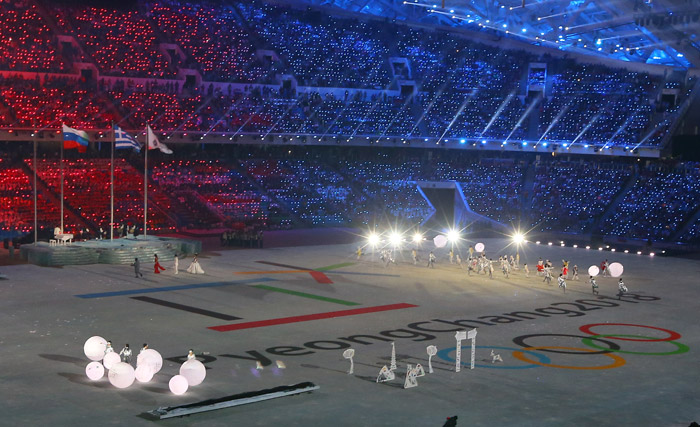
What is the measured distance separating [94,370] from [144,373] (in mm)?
1518

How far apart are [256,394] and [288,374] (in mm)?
2650

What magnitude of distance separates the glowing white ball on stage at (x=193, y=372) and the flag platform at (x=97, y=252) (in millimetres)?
24310

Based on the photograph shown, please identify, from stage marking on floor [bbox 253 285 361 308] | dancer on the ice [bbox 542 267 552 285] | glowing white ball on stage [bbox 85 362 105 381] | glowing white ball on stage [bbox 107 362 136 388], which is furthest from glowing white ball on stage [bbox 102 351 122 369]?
dancer on the ice [bbox 542 267 552 285]

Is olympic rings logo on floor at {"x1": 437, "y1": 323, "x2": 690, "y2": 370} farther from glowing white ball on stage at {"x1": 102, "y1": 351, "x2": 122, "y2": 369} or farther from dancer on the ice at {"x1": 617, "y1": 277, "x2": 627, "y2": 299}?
glowing white ball on stage at {"x1": 102, "y1": 351, "x2": 122, "y2": 369}

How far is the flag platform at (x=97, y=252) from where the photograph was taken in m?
44.1

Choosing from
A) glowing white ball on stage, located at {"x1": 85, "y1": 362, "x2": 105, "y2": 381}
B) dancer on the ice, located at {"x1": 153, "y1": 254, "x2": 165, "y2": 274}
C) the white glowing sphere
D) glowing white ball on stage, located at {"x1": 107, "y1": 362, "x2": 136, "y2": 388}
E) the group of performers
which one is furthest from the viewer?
dancer on the ice, located at {"x1": 153, "y1": 254, "x2": 165, "y2": 274}

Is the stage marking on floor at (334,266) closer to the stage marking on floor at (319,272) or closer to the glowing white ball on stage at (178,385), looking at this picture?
the stage marking on floor at (319,272)

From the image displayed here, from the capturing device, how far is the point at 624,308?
35781 mm

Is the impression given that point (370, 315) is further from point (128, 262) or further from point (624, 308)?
point (128, 262)

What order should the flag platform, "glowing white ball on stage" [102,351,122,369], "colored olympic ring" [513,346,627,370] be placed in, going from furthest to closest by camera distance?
the flag platform → "colored olympic ring" [513,346,627,370] → "glowing white ball on stage" [102,351,122,369]

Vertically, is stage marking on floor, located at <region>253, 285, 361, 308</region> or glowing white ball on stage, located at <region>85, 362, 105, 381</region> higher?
stage marking on floor, located at <region>253, 285, 361, 308</region>

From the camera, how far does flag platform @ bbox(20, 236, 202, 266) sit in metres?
44.1

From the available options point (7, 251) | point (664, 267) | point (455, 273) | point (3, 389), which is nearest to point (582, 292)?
point (455, 273)

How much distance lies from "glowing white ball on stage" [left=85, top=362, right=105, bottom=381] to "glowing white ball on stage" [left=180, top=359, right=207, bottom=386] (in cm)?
235
